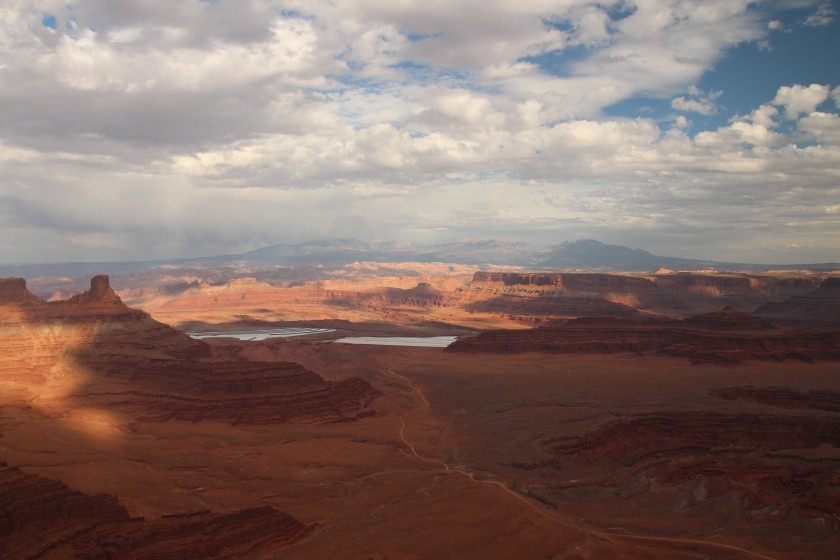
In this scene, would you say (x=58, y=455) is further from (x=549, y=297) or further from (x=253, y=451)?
(x=549, y=297)

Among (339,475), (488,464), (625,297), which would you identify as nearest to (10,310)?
(339,475)

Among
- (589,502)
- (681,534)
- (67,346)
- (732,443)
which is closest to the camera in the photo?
(681,534)

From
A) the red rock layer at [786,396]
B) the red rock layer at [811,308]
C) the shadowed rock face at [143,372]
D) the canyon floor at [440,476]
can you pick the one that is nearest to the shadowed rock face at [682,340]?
the canyon floor at [440,476]

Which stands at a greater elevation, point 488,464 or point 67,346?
point 67,346

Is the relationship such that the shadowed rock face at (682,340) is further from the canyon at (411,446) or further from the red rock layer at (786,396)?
the red rock layer at (786,396)

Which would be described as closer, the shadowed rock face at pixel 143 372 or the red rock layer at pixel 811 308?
the shadowed rock face at pixel 143 372

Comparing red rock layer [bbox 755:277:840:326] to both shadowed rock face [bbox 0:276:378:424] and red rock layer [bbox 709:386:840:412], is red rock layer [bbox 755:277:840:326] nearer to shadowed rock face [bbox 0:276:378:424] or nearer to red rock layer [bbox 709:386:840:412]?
red rock layer [bbox 709:386:840:412]

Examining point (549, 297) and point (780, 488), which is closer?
point (780, 488)
